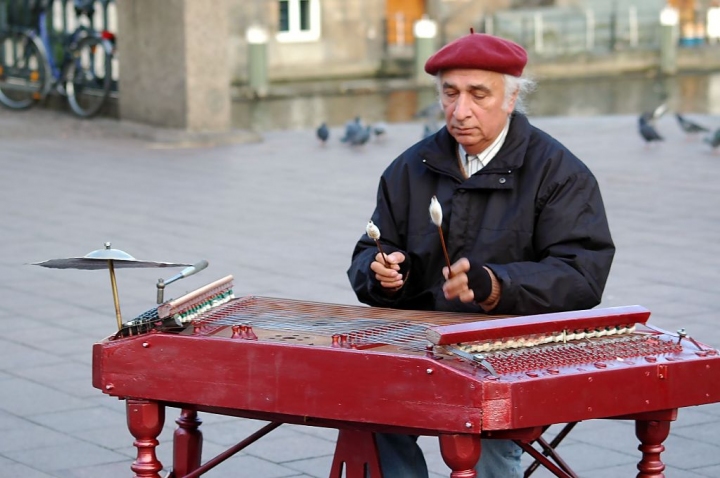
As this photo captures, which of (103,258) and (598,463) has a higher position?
(103,258)

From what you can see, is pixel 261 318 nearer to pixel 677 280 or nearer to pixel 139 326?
pixel 139 326

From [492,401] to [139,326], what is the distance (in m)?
0.86

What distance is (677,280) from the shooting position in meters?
7.31

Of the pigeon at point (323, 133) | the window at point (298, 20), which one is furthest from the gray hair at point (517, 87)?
the window at point (298, 20)

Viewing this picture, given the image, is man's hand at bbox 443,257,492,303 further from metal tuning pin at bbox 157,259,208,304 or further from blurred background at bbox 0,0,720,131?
blurred background at bbox 0,0,720,131

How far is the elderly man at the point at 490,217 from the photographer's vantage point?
3.35 meters

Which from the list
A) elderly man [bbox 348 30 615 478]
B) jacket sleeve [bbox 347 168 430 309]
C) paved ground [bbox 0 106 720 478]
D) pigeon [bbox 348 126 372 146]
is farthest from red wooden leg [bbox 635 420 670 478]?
pigeon [bbox 348 126 372 146]

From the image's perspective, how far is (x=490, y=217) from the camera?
3480mm

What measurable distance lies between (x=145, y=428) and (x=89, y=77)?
40.1 ft

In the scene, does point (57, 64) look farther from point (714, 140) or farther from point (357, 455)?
point (357, 455)

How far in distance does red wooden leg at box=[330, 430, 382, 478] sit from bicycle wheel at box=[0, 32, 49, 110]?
1252cm

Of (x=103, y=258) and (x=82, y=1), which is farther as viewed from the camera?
(x=82, y=1)

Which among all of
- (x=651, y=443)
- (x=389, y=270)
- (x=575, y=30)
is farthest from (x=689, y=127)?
(x=575, y=30)

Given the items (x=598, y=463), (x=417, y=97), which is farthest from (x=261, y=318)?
(x=417, y=97)
